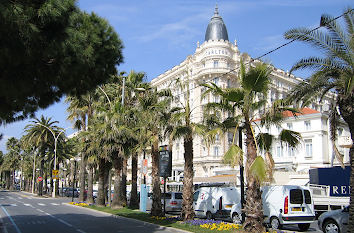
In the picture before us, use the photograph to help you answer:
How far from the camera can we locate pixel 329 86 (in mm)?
11555

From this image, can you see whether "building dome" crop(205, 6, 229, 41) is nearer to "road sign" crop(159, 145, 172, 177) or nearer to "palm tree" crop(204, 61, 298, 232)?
"road sign" crop(159, 145, 172, 177)

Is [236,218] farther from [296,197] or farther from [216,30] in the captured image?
[216,30]

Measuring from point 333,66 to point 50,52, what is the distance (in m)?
8.55

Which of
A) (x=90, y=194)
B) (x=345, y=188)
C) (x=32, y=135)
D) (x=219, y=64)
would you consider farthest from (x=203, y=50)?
(x=345, y=188)

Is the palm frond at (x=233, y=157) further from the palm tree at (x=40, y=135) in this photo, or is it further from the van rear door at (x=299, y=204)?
the palm tree at (x=40, y=135)

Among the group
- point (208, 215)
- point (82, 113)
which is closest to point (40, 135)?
point (82, 113)

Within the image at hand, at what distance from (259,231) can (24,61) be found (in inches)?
373

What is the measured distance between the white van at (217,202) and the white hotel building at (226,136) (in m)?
17.4

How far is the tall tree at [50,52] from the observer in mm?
9008

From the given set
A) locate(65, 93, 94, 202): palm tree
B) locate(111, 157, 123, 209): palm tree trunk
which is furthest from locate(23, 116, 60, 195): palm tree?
locate(111, 157, 123, 209): palm tree trunk

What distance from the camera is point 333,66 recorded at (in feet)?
37.4

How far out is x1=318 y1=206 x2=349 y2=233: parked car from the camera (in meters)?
14.0

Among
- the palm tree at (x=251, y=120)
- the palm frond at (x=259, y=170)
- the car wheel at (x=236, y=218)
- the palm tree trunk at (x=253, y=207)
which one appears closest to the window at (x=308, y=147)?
the car wheel at (x=236, y=218)

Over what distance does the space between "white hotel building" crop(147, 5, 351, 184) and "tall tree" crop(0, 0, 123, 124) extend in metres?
30.7
